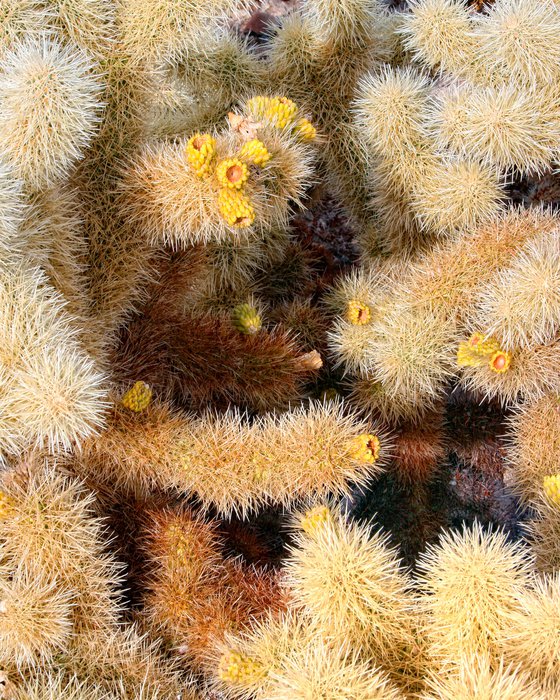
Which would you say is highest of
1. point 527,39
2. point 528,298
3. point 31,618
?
point 527,39

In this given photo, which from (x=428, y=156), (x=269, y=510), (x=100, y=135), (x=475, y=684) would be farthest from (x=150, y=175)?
(x=475, y=684)

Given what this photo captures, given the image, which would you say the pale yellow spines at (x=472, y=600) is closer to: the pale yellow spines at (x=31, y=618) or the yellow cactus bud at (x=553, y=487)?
the yellow cactus bud at (x=553, y=487)

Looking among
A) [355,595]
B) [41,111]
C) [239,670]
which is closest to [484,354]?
[355,595]

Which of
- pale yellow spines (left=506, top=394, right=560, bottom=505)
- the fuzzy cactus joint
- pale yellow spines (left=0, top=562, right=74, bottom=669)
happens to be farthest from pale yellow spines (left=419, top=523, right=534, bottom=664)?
pale yellow spines (left=0, top=562, right=74, bottom=669)

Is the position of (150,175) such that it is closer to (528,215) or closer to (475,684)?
(528,215)

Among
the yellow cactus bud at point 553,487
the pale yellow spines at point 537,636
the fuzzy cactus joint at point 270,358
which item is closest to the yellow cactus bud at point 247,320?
the fuzzy cactus joint at point 270,358

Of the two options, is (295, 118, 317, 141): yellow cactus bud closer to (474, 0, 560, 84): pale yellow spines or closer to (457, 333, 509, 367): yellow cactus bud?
(474, 0, 560, 84): pale yellow spines

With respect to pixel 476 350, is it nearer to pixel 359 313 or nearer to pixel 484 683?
pixel 359 313
